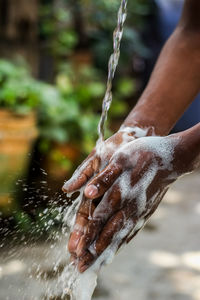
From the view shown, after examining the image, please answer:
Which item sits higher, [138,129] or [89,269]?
[138,129]

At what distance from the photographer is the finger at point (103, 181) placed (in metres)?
1.33

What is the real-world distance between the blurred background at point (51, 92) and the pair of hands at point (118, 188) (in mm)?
482

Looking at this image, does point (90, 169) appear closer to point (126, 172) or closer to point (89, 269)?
point (126, 172)

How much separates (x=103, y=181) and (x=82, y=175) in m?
0.12

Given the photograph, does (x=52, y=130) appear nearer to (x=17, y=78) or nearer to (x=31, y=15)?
(x=17, y=78)

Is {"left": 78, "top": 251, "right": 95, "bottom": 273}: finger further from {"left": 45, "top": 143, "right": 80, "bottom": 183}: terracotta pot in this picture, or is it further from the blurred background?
{"left": 45, "top": 143, "right": 80, "bottom": 183}: terracotta pot

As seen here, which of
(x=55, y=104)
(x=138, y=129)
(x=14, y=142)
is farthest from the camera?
(x=55, y=104)

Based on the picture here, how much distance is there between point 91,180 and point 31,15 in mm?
2999

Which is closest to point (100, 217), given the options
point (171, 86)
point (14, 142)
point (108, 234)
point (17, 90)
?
point (108, 234)

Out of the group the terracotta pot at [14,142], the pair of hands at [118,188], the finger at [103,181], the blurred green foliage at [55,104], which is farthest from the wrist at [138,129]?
the blurred green foliage at [55,104]

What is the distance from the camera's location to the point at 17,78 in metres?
3.50

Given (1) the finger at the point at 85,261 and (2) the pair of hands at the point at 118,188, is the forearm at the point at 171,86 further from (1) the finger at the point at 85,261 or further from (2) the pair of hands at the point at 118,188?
(1) the finger at the point at 85,261

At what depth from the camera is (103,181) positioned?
135 centimetres

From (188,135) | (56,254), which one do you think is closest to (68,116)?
(56,254)
